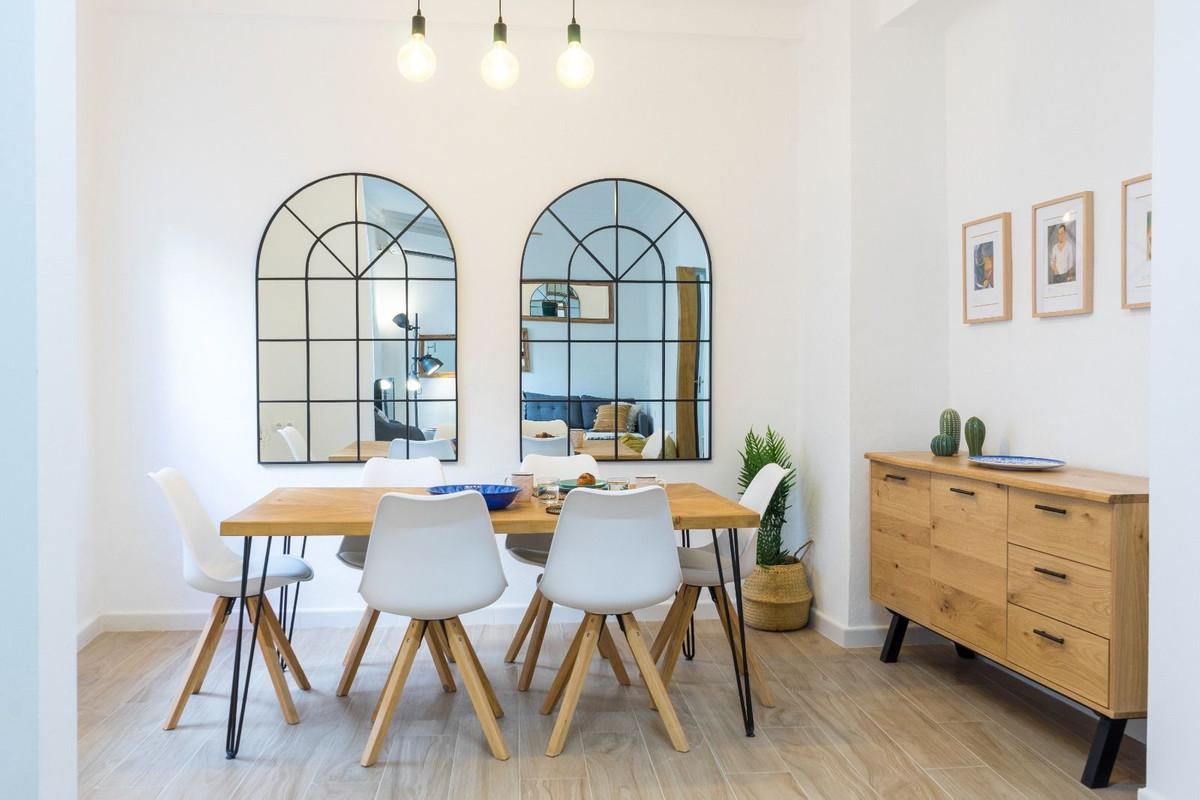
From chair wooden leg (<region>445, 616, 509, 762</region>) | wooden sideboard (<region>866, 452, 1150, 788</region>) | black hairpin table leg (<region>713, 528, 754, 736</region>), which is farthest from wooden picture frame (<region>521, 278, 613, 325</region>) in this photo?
chair wooden leg (<region>445, 616, 509, 762</region>)

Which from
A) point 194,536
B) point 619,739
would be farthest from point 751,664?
point 194,536

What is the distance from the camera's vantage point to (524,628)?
3443 millimetres

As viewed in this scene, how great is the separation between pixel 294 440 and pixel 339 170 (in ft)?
4.42

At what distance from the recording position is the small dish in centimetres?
287

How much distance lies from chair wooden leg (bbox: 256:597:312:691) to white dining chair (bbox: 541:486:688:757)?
3.51ft

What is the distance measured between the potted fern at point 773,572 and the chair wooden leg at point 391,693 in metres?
1.79

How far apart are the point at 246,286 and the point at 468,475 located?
4.65 ft

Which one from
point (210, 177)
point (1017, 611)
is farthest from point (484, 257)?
point (1017, 611)

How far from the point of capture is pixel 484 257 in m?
4.10

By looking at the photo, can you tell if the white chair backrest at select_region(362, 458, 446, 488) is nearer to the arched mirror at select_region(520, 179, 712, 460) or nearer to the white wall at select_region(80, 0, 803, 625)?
the white wall at select_region(80, 0, 803, 625)

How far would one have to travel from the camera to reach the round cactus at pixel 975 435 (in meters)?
3.32

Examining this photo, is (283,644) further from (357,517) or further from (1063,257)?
(1063,257)

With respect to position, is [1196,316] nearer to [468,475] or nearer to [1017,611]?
[1017,611]

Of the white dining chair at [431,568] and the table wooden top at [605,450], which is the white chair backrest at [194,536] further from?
the table wooden top at [605,450]
